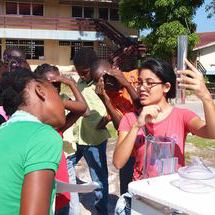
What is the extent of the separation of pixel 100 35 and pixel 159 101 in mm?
21924

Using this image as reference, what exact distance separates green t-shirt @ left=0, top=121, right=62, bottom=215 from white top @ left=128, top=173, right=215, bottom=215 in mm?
577

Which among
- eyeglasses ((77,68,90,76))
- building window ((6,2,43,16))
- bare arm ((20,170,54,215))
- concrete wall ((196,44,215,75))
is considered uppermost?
building window ((6,2,43,16))

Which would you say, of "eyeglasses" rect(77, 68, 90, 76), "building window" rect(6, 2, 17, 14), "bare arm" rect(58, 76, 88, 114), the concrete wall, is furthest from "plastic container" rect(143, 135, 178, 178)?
the concrete wall

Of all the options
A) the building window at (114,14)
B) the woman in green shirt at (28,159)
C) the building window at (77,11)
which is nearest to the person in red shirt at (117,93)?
the woman in green shirt at (28,159)

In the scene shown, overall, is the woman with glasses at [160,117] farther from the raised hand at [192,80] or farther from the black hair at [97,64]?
the black hair at [97,64]

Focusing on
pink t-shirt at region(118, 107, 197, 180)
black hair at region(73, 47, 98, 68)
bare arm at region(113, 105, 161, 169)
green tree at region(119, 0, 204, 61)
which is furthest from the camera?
green tree at region(119, 0, 204, 61)

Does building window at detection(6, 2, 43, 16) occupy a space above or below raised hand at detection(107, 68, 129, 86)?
above

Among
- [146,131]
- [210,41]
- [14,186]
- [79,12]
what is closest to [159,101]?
[146,131]

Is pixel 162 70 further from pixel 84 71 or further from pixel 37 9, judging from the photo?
pixel 37 9

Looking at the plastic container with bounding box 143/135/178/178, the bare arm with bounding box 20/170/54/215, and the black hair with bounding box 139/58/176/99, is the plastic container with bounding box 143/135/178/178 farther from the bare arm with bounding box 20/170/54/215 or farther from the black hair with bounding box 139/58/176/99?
the bare arm with bounding box 20/170/54/215

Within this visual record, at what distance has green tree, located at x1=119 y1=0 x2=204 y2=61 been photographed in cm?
1855

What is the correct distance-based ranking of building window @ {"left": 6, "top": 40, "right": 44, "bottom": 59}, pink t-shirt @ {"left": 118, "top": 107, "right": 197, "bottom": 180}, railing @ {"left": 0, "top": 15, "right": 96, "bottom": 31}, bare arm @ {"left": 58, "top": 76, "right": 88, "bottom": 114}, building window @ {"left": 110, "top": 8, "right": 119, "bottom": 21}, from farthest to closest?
building window @ {"left": 110, "top": 8, "right": 119, "bottom": 21}
building window @ {"left": 6, "top": 40, "right": 44, "bottom": 59}
railing @ {"left": 0, "top": 15, "right": 96, "bottom": 31}
bare arm @ {"left": 58, "top": 76, "right": 88, "bottom": 114}
pink t-shirt @ {"left": 118, "top": 107, "right": 197, "bottom": 180}

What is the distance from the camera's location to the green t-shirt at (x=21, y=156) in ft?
4.14

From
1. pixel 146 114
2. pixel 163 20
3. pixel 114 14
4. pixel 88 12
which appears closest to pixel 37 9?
pixel 88 12
